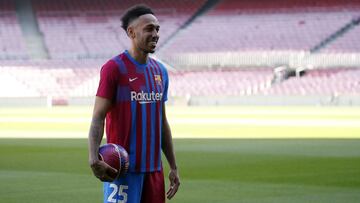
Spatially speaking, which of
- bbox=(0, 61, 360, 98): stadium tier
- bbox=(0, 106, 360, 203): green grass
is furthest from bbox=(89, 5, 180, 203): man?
bbox=(0, 61, 360, 98): stadium tier

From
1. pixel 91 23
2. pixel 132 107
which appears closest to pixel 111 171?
pixel 132 107

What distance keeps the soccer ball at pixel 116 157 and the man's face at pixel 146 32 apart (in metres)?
0.66

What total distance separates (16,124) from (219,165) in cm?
1688

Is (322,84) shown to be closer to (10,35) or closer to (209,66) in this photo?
(209,66)

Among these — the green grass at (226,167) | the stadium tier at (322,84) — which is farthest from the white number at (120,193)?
the stadium tier at (322,84)

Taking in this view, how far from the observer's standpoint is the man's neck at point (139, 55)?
6.08 meters

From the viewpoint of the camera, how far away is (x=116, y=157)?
5789 millimetres

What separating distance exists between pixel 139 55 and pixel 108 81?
28 cm

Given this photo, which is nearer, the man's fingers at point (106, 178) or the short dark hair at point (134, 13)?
the man's fingers at point (106, 178)

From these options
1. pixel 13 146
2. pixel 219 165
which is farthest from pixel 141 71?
pixel 13 146

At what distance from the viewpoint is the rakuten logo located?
602 cm

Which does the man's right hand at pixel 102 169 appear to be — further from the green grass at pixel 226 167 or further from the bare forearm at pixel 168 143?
the green grass at pixel 226 167

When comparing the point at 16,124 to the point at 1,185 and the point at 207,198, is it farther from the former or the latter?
the point at 207,198

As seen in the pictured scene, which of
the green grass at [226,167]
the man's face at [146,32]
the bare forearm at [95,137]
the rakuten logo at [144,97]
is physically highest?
the man's face at [146,32]
